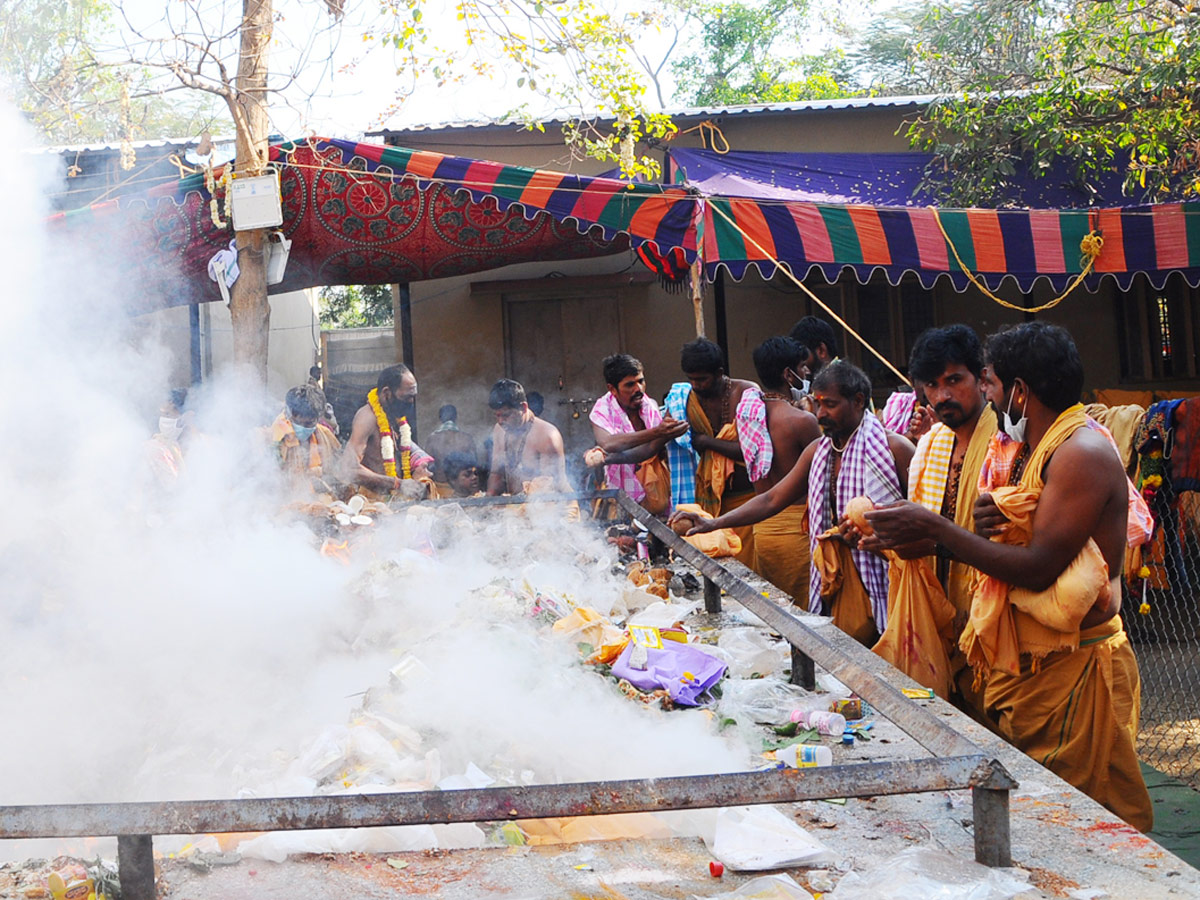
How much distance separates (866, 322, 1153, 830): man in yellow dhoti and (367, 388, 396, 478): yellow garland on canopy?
15.2ft

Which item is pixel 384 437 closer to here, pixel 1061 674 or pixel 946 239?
pixel 946 239

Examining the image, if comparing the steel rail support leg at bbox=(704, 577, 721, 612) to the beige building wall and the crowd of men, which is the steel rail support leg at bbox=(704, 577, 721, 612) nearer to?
the crowd of men

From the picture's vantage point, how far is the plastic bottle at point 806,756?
94.7 inches

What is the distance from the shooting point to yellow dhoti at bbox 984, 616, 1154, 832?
2.73 metres

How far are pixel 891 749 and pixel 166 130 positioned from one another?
24.3 m

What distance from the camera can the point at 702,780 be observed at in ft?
5.62

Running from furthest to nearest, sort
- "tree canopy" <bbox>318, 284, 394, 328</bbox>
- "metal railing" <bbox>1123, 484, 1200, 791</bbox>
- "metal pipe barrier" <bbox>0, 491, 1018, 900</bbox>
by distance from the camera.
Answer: "tree canopy" <bbox>318, 284, 394, 328</bbox> < "metal railing" <bbox>1123, 484, 1200, 791</bbox> < "metal pipe barrier" <bbox>0, 491, 1018, 900</bbox>

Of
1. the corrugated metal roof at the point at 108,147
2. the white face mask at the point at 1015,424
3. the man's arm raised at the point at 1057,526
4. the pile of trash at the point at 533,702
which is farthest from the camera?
the corrugated metal roof at the point at 108,147

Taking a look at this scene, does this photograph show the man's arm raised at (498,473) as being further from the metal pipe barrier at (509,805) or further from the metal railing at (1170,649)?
the metal pipe barrier at (509,805)

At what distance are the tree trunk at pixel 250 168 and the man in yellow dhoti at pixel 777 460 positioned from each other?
4.14 metres

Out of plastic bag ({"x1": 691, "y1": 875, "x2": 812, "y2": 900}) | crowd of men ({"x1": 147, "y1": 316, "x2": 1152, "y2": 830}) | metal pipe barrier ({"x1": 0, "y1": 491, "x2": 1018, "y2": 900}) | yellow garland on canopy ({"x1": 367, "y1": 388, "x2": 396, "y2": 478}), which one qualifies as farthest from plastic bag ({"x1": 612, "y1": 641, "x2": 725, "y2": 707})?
yellow garland on canopy ({"x1": 367, "y1": 388, "x2": 396, "y2": 478})

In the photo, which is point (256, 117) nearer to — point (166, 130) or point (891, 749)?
point (891, 749)

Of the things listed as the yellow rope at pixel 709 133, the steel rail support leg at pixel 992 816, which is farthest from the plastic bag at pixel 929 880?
the yellow rope at pixel 709 133

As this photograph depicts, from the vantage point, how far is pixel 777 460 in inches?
196
